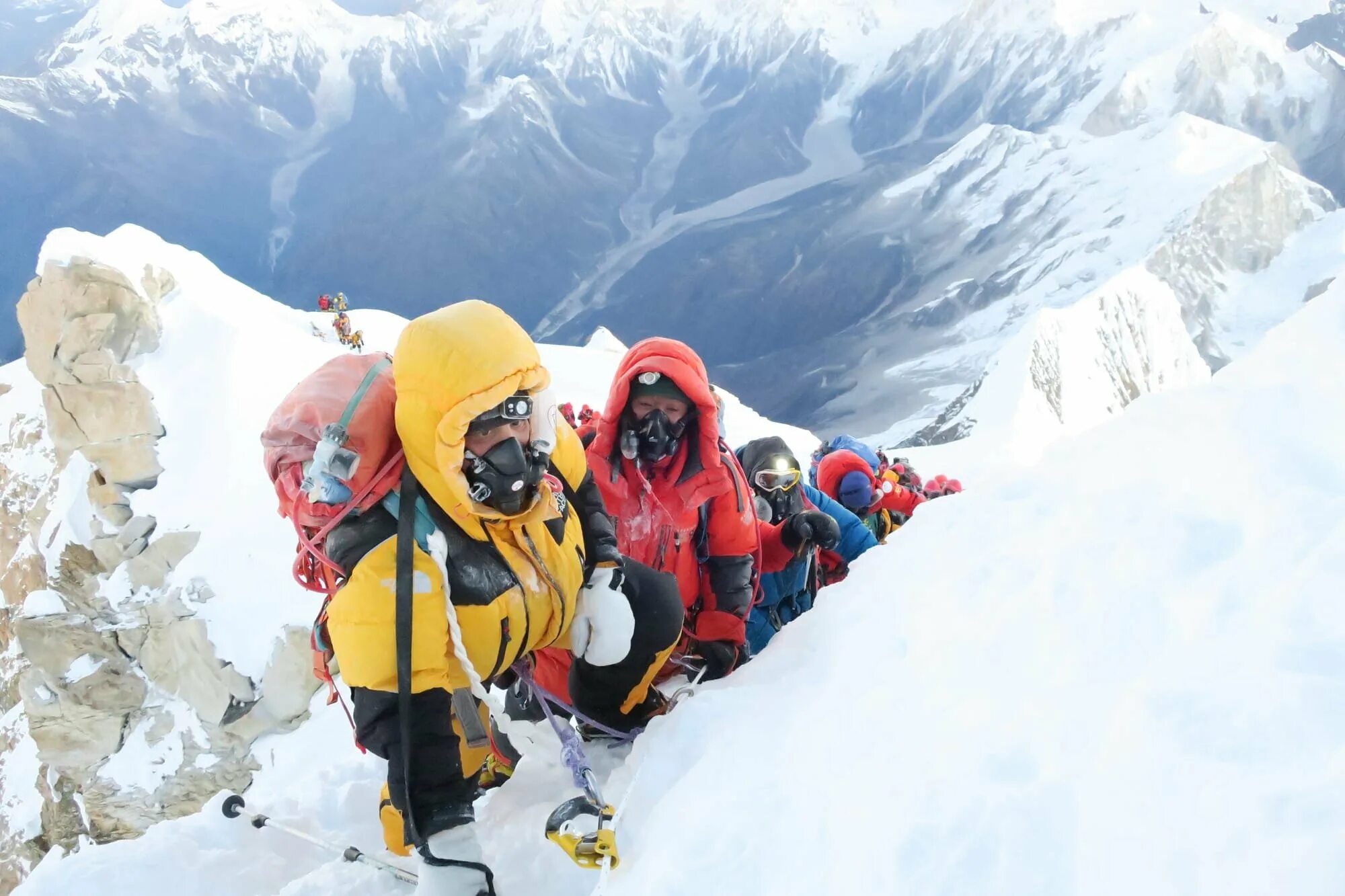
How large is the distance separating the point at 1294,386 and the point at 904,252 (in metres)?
139

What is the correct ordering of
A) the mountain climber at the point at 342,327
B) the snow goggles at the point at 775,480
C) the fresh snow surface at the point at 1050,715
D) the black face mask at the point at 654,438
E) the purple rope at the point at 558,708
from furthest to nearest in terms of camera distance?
the mountain climber at the point at 342,327, the snow goggles at the point at 775,480, the black face mask at the point at 654,438, the purple rope at the point at 558,708, the fresh snow surface at the point at 1050,715

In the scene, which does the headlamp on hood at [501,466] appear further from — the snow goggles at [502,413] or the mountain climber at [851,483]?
the mountain climber at [851,483]

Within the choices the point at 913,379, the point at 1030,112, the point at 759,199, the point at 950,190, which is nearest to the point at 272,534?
the point at 913,379

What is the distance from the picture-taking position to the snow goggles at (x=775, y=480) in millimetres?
4648

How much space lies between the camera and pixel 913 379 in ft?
321

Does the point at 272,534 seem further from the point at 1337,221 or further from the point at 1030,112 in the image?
the point at 1030,112

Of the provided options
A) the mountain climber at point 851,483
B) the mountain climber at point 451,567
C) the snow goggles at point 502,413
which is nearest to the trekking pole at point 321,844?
the mountain climber at point 451,567

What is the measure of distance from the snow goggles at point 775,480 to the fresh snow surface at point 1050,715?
108cm

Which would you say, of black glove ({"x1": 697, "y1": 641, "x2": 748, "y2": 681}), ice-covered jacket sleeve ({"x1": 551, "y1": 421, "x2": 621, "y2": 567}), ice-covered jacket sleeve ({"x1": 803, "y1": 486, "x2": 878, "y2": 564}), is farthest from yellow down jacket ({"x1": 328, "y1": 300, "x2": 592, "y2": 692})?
ice-covered jacket sleeve ({"x1": 803, "y1": 486, "x2": 878, "y2": 564})

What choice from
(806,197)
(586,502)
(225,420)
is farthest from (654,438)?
(806,197)

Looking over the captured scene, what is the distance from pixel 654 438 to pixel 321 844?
2.33 metres

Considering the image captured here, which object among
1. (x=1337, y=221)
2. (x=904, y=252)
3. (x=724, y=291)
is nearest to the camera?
(x=1337, y=221)

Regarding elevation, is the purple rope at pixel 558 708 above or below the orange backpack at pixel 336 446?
below

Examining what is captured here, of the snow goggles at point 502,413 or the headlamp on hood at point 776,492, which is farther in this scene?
the headlamp on hood at point 776,492
